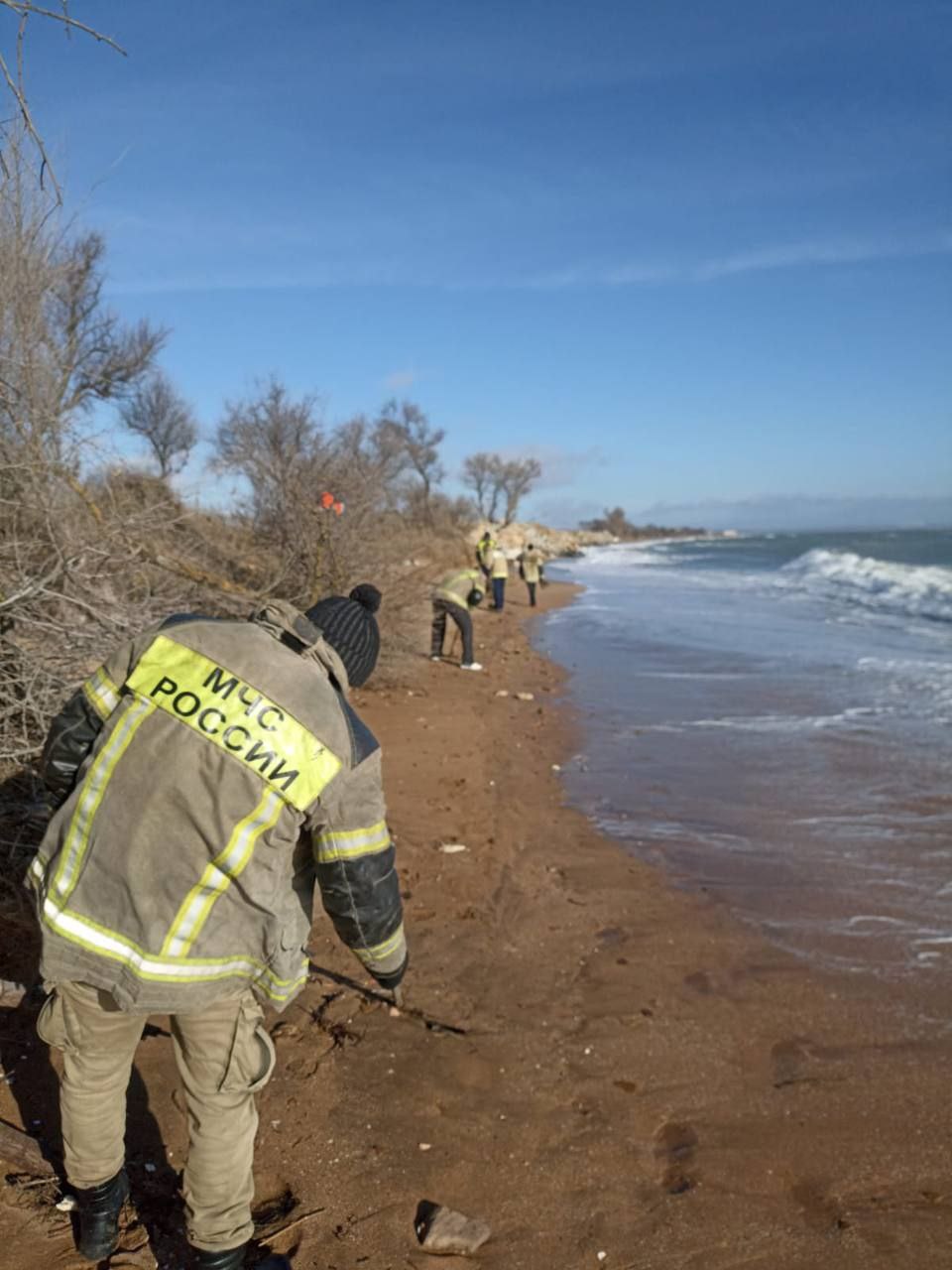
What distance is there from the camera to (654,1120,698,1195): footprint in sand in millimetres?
2819

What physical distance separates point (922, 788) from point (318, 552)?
6.53 m

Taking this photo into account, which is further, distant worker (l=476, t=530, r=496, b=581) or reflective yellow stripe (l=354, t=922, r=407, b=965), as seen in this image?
distant worker (l=476, t=530, r=496, b=581)

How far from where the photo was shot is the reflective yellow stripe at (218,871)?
6.61ft

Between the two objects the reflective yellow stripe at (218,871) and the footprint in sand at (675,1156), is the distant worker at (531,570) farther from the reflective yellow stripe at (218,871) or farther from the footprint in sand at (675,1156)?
the reflective yellow stripe at (218,871)

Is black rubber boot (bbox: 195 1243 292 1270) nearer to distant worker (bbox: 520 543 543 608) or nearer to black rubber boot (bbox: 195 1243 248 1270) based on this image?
black rubber boot (bbox: 195 1243 248 1270)

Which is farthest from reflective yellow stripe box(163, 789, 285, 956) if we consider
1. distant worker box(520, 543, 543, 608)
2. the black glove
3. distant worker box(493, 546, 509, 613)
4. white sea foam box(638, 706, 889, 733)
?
distant worker box(520, 543, 543, 608)

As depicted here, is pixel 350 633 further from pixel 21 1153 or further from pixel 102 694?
pixel 21 1153

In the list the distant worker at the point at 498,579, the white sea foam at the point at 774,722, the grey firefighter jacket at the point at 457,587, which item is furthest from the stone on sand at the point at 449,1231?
the distant worker at the point at 498,579

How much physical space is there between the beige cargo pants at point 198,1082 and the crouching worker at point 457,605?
30.1 ft

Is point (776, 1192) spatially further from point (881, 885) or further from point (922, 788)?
point (922, 788)

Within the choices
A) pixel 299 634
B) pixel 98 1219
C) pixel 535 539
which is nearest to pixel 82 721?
pixel 299 634

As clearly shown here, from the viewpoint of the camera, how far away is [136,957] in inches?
79.7

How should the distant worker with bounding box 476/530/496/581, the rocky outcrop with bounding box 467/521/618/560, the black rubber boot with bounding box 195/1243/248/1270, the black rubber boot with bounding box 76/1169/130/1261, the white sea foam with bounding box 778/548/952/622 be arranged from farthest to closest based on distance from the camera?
the rocky outcrop with bounding box 467/521/618/560 → the white sea foam with bounding box 778/548/952/622 → the distant worker with bounding box 476/530/496/581 → the black rubber boot with bounding box 76/1169/130/1261 → the black rubber boot with bounding box 195/1243/248/1270

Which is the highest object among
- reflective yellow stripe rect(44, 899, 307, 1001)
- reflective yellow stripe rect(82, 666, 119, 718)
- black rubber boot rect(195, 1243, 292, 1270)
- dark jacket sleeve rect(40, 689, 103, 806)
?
reflective yellow stripe rect(82, 666, 119, 718)
